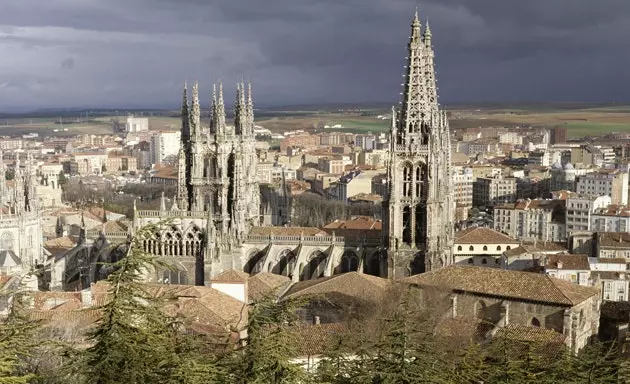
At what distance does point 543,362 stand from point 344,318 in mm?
15219

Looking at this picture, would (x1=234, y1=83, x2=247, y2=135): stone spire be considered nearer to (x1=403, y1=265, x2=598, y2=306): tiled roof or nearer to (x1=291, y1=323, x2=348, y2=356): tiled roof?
(x1=403, y1=265, x2=598, y2=306): tiled roof

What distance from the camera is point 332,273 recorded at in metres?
50.8

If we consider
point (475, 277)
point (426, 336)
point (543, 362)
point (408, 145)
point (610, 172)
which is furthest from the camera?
point (610, 172)

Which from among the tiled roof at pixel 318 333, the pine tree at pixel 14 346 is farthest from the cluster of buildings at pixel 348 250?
the pine tree at pixel 14 346

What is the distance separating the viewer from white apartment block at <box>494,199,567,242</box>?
3654 inches

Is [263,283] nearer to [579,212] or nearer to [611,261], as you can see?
[611,261]

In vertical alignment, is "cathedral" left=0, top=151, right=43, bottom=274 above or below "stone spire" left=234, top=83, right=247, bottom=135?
below

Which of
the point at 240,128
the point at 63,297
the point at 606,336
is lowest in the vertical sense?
the point at 606,336

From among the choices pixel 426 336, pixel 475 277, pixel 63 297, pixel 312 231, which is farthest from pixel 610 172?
pixel 426 336

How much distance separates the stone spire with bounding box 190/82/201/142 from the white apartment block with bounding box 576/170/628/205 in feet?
241

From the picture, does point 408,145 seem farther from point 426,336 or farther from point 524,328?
point 426,336

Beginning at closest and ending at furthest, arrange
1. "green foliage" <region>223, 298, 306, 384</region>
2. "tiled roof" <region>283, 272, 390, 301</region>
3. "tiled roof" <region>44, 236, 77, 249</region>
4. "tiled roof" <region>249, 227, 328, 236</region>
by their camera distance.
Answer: "green foliage" <region>223, 298, 306, 384</region> → "tiled roof" <region>283, 272, 390, 301</region> → "tiled roof" <region>249, 227, 328, 236</region> → "tiled roof" <region>44, 236, 77, 249</region>

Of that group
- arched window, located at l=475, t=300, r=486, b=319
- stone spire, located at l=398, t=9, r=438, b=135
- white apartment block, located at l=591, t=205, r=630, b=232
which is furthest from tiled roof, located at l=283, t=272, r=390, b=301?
white apartment block, located at l=591, t=205, r=630, b=232

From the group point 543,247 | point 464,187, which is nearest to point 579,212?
point 543,247
